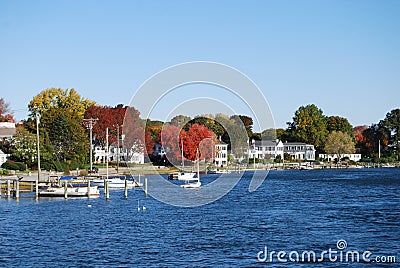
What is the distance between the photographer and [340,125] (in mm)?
195500

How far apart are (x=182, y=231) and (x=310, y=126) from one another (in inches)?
6085

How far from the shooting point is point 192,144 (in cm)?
12081

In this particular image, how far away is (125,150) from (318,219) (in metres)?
78.2

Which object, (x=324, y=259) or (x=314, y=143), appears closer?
(x=324, y=259)

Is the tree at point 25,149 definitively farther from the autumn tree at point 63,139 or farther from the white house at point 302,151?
the white house at point 302,151

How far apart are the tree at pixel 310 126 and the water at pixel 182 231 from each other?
5054 inches

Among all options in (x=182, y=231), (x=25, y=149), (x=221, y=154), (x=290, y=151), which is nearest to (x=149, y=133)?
(x=221, y=154)

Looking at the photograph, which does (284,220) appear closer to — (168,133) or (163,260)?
(163,260)

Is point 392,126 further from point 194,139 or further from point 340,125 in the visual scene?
point 194,139

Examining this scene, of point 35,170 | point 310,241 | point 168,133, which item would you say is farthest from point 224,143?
point 310,241

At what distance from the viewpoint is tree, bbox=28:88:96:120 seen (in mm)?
131250

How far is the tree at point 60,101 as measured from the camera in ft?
431

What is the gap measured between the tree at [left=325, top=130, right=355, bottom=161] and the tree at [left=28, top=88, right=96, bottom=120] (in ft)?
260

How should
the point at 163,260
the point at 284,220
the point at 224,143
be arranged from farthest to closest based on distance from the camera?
the point at 224,143 < the point at 284,220 < the point at 163,260
